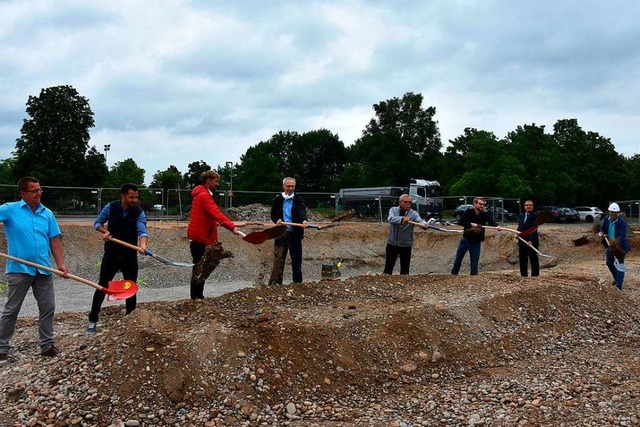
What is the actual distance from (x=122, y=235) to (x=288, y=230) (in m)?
2.59

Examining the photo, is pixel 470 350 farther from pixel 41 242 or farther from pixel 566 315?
pixel 41 242

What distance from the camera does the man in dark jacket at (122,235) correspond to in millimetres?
6438

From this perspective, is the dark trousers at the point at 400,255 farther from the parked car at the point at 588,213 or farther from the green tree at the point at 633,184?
the green tree at the point at 633,184

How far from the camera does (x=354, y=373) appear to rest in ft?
18.3

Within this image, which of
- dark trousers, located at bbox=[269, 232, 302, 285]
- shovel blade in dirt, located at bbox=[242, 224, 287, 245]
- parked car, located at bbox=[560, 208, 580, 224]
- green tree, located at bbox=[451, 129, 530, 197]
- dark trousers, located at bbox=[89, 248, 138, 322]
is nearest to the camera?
dark trousers, located at bbox=[89, 248, 138, 322]

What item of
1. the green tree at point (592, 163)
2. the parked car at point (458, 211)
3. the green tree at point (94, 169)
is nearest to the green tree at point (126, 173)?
the green tree at point (94, 169)

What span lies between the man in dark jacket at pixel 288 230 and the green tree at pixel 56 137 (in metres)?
38.1

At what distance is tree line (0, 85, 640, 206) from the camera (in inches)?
1614

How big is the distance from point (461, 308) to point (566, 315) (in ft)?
6.03

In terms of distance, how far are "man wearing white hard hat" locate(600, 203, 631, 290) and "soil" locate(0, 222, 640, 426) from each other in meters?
1.63

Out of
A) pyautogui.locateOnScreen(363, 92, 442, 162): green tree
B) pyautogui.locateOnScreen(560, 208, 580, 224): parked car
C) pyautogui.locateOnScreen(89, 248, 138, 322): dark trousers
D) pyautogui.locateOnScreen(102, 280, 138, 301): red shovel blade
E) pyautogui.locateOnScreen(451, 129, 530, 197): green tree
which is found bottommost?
pyautogui.locateOnScreen(560, 208, 580, 224): parked car

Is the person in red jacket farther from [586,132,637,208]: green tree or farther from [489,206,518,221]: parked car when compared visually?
[586,132,637,208]: green tree

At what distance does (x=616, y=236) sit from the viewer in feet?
34.2

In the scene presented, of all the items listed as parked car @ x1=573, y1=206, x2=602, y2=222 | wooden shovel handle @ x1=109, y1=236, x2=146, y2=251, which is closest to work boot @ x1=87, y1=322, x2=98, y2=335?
wooden shovel handle @ x1=109, y1=236, x2=146, y2=251
